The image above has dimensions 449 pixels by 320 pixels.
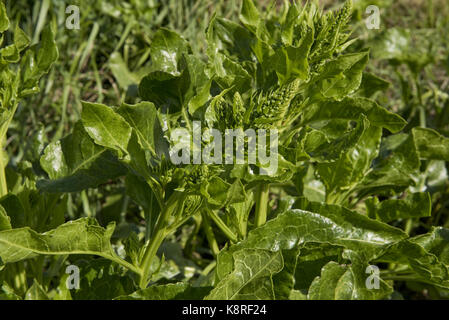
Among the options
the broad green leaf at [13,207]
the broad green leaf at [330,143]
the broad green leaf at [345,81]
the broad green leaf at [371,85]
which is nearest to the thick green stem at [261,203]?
the broad green leaf at [330,143]

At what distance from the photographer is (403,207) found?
3.67 feet

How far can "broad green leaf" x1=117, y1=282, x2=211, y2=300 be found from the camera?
878mm

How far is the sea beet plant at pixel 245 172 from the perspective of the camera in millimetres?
833

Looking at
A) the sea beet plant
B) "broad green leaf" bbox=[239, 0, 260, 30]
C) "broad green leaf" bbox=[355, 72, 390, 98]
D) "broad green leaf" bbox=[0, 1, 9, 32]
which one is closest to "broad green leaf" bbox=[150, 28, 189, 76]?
the sea beet plant

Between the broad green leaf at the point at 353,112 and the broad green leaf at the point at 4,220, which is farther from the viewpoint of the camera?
the broad green leaf at the point at 353,112

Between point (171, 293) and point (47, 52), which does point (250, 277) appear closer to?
point (171, 293)

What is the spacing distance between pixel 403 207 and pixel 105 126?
63 cm

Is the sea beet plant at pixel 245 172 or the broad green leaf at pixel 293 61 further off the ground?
the broad green leaf at pixel 293 61

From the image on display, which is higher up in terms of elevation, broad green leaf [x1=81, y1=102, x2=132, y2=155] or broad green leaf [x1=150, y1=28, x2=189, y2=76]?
broad green leaf [x1=150, y1=28, x2=189, y2=76]

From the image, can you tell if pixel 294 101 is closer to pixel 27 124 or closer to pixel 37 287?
pixel 37 287

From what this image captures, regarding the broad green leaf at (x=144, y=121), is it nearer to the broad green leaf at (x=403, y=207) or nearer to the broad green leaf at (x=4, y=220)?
the broad green leaf at (x=4, y=220)

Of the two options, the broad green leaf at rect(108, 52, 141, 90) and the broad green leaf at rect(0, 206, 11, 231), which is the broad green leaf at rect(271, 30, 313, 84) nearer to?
the broad green leaf at rect(0, 206, 11, 231)

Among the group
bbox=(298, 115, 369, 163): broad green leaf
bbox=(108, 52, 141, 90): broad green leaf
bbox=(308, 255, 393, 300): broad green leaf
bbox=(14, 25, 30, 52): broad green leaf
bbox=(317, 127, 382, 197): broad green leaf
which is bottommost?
bbox=(308, 255, 393, 300): broad green leaf
